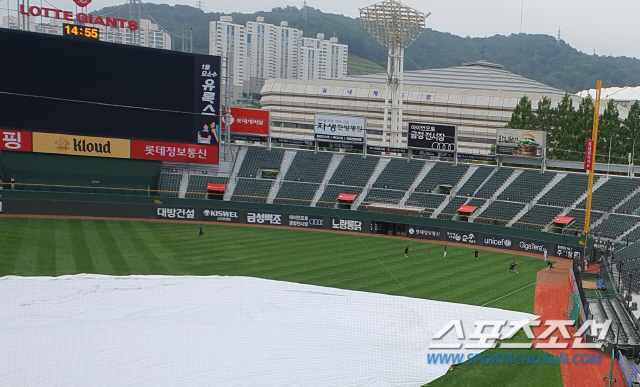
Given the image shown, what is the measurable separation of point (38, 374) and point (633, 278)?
85.2ft

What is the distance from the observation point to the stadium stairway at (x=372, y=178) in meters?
51.3

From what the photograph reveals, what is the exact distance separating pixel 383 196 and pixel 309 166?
27.7 ft

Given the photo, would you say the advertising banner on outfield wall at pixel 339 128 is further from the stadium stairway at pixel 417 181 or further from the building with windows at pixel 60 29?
the building with windows at pixel 60 29

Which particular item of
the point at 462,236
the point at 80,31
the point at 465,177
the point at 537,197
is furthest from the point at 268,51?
the point at 462,236

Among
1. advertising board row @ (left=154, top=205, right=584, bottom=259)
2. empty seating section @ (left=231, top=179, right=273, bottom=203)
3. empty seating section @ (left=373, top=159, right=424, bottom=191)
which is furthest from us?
empty seating section @ (left=373, top=159, right=424, bottom=191)

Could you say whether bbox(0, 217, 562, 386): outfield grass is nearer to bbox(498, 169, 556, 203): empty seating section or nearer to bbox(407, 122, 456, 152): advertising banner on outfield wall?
bbox(498, 169, 556, 203): empty seating section

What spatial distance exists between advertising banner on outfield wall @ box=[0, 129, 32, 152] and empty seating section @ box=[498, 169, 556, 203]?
36.7 meters

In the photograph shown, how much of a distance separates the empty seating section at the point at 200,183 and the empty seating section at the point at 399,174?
539 inches

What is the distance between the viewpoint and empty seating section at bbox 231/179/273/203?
51.6 metres

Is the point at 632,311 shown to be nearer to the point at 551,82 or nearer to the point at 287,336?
the point at 287,336

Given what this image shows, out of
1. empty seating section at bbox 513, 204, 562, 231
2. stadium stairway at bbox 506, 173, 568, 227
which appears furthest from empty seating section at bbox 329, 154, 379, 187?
empty seating section at bbox 513, 204, 562, 231

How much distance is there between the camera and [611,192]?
149ft

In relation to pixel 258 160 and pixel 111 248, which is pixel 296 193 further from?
pixel 111 248

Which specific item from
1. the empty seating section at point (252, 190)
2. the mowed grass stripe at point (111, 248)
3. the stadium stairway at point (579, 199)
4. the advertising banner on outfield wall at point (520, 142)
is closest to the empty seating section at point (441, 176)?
the advertising banner on outfield wall at point (520, 142)
